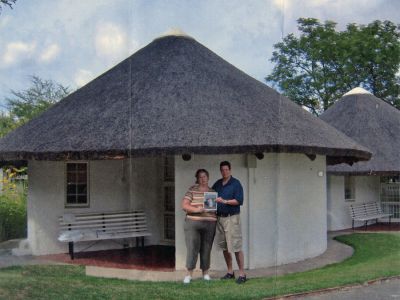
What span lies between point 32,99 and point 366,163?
9444 millimetres

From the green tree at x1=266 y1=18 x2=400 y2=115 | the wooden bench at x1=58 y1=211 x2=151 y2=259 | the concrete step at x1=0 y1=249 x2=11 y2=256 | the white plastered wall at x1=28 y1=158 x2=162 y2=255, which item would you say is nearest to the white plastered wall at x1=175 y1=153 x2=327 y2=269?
the wooden bench at x1=58 y1=211 x2=151 y2=259

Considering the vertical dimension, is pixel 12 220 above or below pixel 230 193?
below

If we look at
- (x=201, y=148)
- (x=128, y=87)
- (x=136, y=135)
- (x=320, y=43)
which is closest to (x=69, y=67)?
(x=128, y=87)

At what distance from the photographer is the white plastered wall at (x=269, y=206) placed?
A: 909 cm

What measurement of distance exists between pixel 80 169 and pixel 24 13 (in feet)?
11.5

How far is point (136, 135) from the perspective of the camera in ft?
29.4

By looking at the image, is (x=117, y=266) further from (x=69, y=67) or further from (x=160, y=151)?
(x=69, y=67)

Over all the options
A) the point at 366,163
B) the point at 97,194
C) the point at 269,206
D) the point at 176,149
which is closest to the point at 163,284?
the point at 176,149

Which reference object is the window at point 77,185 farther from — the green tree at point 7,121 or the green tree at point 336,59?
the green tree at point 336,59

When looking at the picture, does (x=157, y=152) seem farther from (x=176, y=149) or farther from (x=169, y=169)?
(x=169, y=169)

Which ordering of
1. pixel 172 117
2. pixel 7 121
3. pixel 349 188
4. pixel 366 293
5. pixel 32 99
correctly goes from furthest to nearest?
pixel 349 188 → pixel 7 121 → pixel 32 99 → pixel 172 117 → pixel 366 293

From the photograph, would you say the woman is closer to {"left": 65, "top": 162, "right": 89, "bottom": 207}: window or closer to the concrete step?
{"left": 65, "top": 162, "right": 89, "bottom": 207}: window

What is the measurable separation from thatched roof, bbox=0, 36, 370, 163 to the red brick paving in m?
1.98

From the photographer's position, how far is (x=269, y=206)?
9.51 metres
